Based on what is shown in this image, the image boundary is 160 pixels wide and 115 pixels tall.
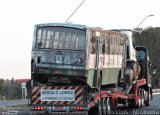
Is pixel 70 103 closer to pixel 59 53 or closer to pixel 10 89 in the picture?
pixel 59 53

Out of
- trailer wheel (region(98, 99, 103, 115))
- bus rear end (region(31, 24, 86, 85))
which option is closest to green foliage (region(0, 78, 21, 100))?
trailer wheel (region(98, 99, 103, 115))

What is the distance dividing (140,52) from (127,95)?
4672 mm

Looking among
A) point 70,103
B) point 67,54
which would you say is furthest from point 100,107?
point 67,54

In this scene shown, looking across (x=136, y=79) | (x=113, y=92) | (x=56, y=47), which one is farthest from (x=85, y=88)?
(x=136, y=79)

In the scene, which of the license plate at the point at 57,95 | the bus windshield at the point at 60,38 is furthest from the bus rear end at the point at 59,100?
the bus windshield at the point at 60,38

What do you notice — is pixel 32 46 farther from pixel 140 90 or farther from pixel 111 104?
pixel 140 90

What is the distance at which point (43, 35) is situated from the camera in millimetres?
23391

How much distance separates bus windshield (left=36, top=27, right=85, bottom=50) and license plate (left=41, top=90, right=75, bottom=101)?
1.83 m

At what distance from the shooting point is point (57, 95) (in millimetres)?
22844

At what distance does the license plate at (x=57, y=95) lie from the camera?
22719 millimetres

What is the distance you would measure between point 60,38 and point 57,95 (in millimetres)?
2379

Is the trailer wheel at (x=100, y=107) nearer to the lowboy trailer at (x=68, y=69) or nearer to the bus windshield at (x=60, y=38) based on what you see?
Answer: the lowboy trailer at (x=68, y=69)

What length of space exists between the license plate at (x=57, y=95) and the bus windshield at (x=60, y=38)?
183 centimetres

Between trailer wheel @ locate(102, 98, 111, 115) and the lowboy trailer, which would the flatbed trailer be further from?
trailer wheel @ locate(102, 98, 111, 115)
